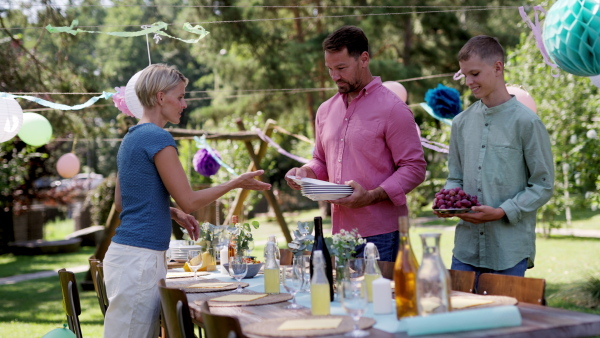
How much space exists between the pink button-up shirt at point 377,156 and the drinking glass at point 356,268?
0.83 m

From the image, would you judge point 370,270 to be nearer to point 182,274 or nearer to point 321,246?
point 321,246

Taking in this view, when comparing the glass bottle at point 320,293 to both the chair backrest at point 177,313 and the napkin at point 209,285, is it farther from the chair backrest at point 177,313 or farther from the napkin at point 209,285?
the napkin at point 209,285

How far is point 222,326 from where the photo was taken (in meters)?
1.93

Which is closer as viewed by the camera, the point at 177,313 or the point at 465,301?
the point at 465,301

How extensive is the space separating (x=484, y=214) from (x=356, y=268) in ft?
2.35

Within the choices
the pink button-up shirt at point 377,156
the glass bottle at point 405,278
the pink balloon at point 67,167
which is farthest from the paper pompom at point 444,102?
the pink balloon at point 67,167

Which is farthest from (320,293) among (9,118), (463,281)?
(9,118)

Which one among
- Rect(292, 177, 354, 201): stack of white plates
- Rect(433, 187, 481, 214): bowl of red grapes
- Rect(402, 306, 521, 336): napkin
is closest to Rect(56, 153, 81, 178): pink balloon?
Rect(292, 177, 354, 201): stack of white plates

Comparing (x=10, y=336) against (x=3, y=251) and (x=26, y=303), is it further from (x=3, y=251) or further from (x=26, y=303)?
(x=3, y=251)

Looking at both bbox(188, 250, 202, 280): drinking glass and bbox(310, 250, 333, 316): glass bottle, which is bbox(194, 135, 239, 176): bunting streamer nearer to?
bbox(188, 250, 202, 280): drinking glass

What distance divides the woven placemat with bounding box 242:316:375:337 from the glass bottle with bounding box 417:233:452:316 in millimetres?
175

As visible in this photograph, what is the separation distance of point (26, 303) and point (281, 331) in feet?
24.7

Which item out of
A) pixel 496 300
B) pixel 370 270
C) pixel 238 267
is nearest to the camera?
pixel 496 300

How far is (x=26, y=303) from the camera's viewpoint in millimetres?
8625
